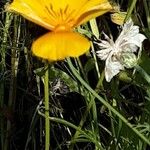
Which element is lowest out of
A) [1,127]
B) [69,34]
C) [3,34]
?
[1,127]

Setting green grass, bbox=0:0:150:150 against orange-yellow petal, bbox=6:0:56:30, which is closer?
orange-yellow petal, bbox=6:0:56:30

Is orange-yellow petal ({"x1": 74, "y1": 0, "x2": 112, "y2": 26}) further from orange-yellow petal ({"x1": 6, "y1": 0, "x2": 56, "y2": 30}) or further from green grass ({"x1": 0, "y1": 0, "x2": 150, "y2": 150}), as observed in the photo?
green grass ({"x1": 0, "y1": 0, "x2": 150, "y2": 150})

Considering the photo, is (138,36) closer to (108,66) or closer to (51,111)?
(108,66)

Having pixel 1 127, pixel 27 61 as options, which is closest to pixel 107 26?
pixel 27 61

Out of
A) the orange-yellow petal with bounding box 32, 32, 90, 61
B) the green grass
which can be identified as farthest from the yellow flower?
the green grass

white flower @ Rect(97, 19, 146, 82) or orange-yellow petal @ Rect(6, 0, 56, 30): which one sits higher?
orange-yellow petal @ Rect(6, 0, 56, 30)

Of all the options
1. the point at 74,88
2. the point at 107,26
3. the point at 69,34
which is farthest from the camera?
the point at 107,26
